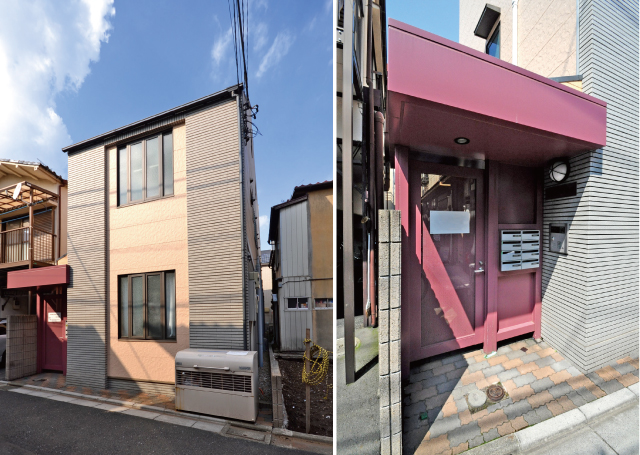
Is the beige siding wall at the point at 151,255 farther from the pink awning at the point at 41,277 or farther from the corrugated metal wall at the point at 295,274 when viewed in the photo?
the corrugated metal wall at the point at 295,274

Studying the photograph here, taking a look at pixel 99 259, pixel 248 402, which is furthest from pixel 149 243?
pixel 248 402

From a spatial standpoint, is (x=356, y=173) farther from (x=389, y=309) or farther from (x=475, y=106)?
(x=389, y=309)

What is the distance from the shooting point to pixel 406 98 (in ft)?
8.28

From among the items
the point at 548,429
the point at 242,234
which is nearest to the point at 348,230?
the point at 548,429

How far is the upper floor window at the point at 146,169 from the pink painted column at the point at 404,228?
5.60m

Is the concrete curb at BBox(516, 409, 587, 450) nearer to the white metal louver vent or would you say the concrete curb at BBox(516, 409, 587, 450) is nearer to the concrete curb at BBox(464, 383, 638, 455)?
the concrete curb at BBox(464, 383, 638, 455)

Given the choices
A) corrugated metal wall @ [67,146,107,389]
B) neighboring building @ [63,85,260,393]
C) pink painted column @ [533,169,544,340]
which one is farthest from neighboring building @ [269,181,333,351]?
pink painted column @ [533,169,544,340]

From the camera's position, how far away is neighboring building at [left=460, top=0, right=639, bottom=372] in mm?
3730

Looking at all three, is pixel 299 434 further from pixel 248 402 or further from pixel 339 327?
pixel 339 327

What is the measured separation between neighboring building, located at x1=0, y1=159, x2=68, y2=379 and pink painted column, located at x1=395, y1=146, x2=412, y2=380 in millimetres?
9343

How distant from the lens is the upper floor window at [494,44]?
21.9 ft

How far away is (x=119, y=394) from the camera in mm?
6664

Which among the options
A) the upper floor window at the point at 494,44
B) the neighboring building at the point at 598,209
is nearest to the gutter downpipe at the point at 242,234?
the neighboring building at the point at 598,209

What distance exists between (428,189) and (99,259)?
794 cm
